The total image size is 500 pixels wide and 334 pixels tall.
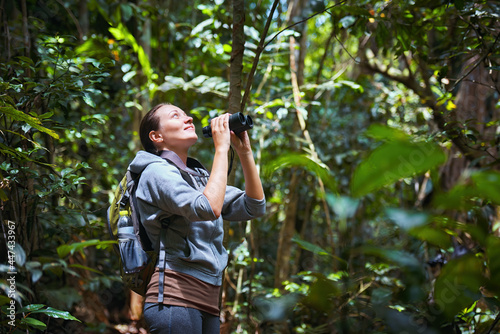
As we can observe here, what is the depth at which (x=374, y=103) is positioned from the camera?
4586mm

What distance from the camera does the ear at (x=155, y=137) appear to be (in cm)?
168

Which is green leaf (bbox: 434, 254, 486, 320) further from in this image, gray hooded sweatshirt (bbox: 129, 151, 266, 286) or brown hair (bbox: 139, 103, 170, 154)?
brown hair (bbox: 139, 103, 170, 154)

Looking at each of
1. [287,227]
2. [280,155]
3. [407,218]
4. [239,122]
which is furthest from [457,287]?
[287,227]

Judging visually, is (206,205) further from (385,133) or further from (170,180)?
(385,133)

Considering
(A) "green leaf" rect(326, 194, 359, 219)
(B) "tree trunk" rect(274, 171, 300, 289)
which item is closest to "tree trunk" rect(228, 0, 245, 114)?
(A) "green leaf" rect(326, 194, 359, 219)

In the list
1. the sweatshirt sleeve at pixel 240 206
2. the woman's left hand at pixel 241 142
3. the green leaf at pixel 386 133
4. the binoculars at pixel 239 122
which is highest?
the binoculars at pixel 239 122

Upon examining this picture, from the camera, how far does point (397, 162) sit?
44cm

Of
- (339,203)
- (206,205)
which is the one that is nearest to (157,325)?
(206,205)

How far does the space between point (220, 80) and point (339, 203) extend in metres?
2.43

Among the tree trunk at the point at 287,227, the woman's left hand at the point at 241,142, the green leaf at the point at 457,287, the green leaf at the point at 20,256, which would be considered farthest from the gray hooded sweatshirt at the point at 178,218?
the tree trunk at the point at 287,227

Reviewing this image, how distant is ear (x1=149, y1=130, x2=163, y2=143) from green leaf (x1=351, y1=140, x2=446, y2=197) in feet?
4.28

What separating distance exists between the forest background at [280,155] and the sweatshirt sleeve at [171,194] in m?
0.29

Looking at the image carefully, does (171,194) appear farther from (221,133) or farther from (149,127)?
(149,127)

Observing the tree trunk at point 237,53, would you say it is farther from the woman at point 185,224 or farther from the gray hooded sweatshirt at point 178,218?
the gray hooded sweatshirt at point 178,218
